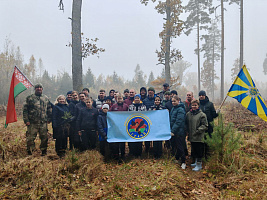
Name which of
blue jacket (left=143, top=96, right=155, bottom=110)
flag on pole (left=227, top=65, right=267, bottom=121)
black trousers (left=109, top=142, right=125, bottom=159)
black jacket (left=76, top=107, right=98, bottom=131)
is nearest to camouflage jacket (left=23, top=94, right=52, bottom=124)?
black jacket (left=76, top=107, right=98, bottom=131)

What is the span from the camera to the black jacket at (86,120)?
5.92m

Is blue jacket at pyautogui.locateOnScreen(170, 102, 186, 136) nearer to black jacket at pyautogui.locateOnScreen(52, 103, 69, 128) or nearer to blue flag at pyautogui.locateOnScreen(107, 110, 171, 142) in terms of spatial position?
blue flag at pyautogui.locateOnScreen(107, 110, 171, 142)

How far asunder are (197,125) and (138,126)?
6.24 feet

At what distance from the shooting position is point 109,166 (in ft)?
18.5

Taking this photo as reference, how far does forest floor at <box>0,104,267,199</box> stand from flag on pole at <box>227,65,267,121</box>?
5.23ft

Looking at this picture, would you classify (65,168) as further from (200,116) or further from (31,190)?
(200,116)

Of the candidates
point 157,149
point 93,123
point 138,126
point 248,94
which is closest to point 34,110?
point 93,123

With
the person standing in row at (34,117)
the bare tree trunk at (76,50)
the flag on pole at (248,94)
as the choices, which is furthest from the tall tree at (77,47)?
the flag on pole at (248,94)

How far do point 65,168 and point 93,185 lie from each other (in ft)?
3.00

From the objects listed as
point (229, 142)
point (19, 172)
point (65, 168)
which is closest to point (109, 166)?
point (65, 168)

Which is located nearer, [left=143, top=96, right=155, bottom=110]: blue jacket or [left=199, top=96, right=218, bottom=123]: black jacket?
[left=199, top=96, right=218, bottom=123]: black jacket

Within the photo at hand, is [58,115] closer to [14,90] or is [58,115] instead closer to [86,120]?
[86,120]

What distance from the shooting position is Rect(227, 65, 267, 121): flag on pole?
18.3ft

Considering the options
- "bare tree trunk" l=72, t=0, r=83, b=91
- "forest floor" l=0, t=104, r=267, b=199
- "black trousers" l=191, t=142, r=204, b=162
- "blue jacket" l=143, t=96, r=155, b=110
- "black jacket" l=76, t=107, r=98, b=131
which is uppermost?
"bare tree trunk" l=72, t=0, r=83, b=91
